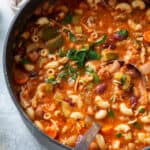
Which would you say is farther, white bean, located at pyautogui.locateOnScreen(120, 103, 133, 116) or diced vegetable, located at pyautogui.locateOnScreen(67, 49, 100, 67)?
diced vegetable, located at pyautogui.locateOnScreen(67, 49, 100, 67)

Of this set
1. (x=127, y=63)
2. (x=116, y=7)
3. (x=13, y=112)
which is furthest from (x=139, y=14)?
(x=13, y=112)

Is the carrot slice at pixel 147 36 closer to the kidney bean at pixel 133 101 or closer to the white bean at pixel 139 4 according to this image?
the white bean at pixel 139 4

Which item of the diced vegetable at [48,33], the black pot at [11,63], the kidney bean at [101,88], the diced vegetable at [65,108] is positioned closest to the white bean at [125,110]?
the kidney bean at [101,88]

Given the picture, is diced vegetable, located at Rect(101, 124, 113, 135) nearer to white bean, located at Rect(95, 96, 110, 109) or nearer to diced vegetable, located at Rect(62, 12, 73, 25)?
→ white bean, located at Rect(95, 96, 110, 109)

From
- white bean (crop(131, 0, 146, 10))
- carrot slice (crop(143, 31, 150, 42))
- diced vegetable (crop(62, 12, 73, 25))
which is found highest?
diced vegetable (crop(62, 12, 73, 25))

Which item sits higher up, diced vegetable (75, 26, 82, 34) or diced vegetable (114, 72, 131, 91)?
diced vegetable (75, 26, 82, 34)

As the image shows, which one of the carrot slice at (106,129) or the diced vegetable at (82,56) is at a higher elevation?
the diced vegetable at (82,56)

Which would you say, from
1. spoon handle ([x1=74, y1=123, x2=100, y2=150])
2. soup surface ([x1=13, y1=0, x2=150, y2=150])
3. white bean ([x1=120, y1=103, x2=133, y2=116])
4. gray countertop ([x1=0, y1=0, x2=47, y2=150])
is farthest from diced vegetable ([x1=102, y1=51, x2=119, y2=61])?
gray countertop ([x1=0, y1=0, x2=47, y2=150])

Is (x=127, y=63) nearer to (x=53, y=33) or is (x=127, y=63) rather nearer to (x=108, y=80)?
(x=108, y=80)
